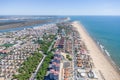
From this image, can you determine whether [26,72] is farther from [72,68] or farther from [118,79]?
[118,79]

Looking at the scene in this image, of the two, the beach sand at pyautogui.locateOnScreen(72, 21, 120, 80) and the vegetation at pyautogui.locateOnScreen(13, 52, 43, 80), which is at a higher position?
the vegetation at pyautogui.locateOnScreen(13, 52, 43, 80)

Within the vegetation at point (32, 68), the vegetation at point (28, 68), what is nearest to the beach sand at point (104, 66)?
the vegetation at point (32, 68)

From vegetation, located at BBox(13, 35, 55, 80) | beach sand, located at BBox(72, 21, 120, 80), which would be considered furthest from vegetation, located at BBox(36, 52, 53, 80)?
beach sand, located at BBox(72, 21, 120, 80)

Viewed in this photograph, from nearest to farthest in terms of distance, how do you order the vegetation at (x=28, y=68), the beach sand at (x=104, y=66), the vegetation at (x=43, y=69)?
the vegetation at (x=28, y=68)
the vegetation at (x=43, y=69)
the beach sand at (x=104, y=66)

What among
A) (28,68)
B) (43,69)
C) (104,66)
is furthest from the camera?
(104,66)

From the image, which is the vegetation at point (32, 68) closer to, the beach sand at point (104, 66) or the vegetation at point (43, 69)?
the vegetation at point (43, 69)

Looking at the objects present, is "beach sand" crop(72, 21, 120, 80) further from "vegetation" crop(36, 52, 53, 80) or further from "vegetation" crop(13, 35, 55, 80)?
"vegetation" crop(13, 35, 55, 80)

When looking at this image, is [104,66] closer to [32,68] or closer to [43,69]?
[43,69]

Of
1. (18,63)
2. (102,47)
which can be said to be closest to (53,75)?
(18,63)

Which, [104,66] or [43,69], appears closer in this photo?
[43,69]

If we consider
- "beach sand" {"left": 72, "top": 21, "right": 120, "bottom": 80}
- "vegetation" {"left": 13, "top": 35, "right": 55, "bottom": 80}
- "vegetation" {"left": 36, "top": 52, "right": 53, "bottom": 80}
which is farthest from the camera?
"beach sand" {"left": 72, "top": 21, "right": 120, "bottom": 80}

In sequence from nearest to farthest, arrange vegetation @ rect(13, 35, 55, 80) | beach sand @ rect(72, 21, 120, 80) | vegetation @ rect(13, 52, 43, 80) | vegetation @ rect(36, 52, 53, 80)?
vegetation @ rect(13, 52, 43, 80) < vegetation @ rect(13, 35, 55, 80) < vegetation @ rect(36, 52, 53, 80) < beach sand @ rect(72, 21, 120, 80)

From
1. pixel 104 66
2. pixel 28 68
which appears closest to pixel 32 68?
pixel 28 68
